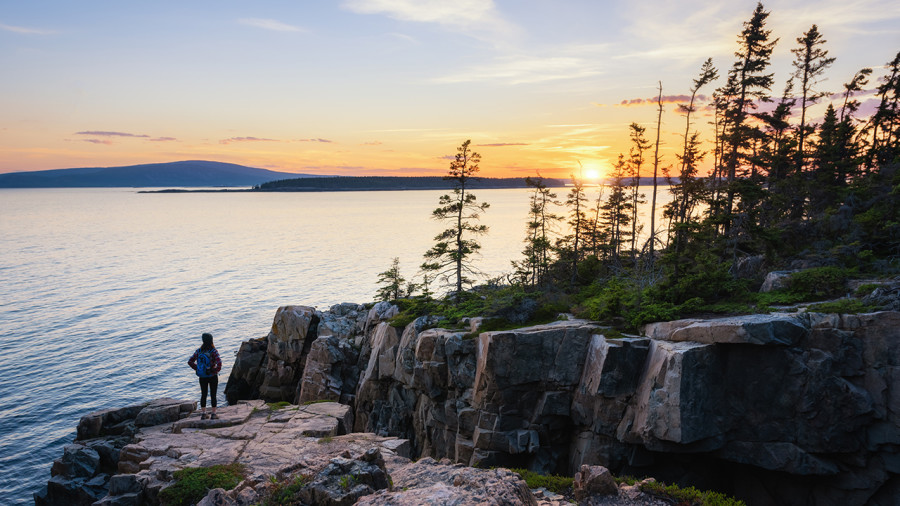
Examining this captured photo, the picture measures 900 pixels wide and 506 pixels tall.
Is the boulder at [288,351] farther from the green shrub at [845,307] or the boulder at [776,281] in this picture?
the green shrub at [845,307]

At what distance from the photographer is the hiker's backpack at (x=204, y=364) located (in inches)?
822

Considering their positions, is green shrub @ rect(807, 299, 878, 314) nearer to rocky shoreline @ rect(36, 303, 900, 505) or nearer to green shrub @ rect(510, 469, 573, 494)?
rocky shoreline @ rect(36, 303, 900, 505)

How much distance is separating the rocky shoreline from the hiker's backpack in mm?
2259

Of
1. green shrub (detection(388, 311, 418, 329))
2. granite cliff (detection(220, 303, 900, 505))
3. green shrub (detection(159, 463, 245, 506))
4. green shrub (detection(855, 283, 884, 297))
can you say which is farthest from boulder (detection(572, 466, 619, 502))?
green shrub (detection(388, 311, 418, 329))

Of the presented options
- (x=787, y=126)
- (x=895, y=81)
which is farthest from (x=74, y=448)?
(x=895, y=81)

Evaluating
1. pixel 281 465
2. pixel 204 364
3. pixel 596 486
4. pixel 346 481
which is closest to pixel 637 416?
pixel 596 486

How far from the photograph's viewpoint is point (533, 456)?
22.7 metres

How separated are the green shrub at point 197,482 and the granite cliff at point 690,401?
11544mm

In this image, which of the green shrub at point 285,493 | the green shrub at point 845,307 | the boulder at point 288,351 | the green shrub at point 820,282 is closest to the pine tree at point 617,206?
the green shrub at point 820,282

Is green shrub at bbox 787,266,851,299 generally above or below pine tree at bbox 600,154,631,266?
below

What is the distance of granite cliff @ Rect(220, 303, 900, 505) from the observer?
17656 millimetres

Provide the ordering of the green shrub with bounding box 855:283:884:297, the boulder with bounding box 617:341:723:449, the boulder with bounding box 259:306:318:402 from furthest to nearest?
1. the boulder with bounding box 259:306:318:402
2. the green shrub with bounding box 855:283:884:297
3. the boulder with bounding box 617:341:723:449

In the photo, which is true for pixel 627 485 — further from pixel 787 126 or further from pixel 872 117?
pixel 872 117

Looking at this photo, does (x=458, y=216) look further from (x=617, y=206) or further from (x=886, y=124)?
(x=886, y=124)
